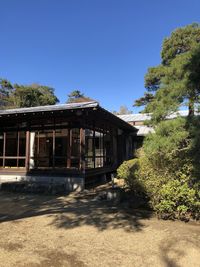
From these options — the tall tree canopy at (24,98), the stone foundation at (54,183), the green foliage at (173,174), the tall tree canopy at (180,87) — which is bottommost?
the stone foundation at (54,183)

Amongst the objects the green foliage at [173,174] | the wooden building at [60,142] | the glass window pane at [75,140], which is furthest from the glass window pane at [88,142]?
the green foliage at [173,174]

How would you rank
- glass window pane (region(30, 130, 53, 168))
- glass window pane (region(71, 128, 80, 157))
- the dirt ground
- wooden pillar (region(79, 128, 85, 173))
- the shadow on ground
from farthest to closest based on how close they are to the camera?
glass window pane (region(30, 130, 53, 168)) → glass window pane (region(71, 128, 80, 157)) → wooden pillar (region(79, 128, 85, 173)) → the shadow on ground → the dirt ground

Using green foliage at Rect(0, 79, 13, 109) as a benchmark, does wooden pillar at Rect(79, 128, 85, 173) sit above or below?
below

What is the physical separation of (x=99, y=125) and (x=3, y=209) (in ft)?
23.4

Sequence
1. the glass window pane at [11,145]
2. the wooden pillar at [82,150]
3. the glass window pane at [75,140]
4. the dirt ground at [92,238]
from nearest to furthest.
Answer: the dirt ground at [92,238] < the wooden pillar at [82,150] < the glass window pane at [75,140] < the glass window pane at [11,145]

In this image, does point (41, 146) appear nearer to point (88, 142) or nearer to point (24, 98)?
point (88, 142)

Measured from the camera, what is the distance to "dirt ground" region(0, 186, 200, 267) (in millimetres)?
3721

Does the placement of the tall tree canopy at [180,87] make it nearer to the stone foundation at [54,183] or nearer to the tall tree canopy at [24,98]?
the stone foundation at [54,183]

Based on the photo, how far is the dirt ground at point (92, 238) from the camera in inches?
146

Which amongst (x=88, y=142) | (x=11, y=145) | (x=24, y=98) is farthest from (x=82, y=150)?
(x=24, y=98)

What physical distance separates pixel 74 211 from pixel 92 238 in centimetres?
202

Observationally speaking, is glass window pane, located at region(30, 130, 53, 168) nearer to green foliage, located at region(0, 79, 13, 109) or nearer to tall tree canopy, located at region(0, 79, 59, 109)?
tall tree canopy, located at region(0, 79, 59, 109)

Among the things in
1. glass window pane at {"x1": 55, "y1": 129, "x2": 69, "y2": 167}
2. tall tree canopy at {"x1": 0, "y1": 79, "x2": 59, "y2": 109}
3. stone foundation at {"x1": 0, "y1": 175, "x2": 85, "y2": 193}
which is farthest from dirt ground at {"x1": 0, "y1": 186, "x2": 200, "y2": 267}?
tall tree canopy at {"x1": 0, "y1": 79, "x2": 59, "y2": 109}

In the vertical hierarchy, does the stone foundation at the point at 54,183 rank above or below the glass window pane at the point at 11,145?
below
